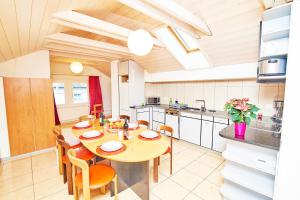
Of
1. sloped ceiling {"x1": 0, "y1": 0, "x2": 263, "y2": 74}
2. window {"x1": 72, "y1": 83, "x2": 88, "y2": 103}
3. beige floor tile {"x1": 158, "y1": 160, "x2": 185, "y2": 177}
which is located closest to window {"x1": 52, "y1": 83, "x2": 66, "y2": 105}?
window {"x1": 72, "y1": 83, "x2": 88, "y2": 103}

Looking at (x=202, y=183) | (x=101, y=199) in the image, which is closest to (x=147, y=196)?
(x=101, y=199)

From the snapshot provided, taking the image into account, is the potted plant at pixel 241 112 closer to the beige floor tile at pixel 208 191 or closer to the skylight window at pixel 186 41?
the beige floor tile at pixel 208 191

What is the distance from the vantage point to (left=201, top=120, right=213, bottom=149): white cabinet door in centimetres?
315

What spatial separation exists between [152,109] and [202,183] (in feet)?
8.77

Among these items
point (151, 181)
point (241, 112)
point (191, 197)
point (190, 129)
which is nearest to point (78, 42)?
point (151, 181)

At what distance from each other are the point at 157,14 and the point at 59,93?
5137 mm

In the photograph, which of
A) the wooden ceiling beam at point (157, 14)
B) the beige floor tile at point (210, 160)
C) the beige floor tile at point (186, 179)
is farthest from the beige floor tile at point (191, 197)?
the wooden ceiling beam at point (157, 14)

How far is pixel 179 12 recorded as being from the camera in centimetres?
177

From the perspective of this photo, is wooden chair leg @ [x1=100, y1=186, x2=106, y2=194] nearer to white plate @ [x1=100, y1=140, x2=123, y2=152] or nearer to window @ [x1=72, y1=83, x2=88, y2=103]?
white plate @ [x1=100, y1=140, x2=123, y2=152]

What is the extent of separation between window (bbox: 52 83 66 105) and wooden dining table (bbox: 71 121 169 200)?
12.4 ft

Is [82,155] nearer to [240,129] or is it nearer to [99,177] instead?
A: [99,177]

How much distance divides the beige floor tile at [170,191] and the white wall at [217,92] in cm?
224

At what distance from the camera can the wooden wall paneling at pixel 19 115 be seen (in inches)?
Answer: 111

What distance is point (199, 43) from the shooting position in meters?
2.73
